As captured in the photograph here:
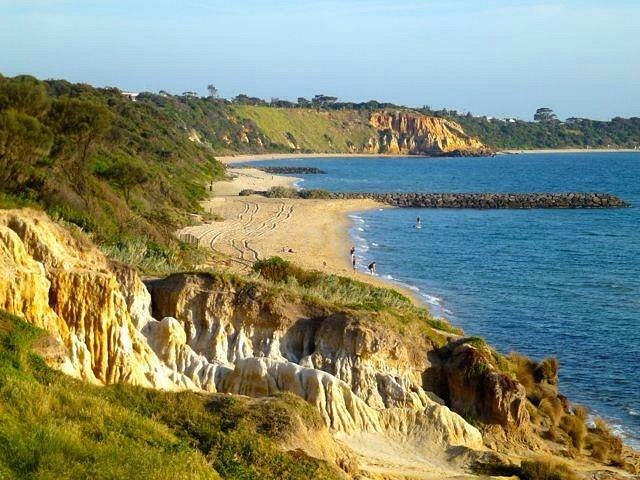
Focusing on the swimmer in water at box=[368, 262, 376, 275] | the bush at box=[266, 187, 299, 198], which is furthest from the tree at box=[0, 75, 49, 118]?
the bush at box=[266, 187, 299, 198]

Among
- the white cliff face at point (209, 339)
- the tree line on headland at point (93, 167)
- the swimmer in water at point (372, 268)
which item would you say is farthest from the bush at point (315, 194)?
the white cliff face at point (209, 339)

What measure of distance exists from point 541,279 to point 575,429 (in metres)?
24.7

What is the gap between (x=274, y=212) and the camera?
7119 cm

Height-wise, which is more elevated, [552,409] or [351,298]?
[351,298]

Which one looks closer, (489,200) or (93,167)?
(93,167)

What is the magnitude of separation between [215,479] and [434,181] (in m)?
114

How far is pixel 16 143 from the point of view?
33.9 meters

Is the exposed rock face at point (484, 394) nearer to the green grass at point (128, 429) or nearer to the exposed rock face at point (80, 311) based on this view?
the exposed rock face at point (80, 311)

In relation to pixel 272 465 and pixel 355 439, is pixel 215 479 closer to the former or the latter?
pixel 272 465

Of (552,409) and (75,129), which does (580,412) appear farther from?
(75,129)

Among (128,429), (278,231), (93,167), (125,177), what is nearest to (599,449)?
(128,429)

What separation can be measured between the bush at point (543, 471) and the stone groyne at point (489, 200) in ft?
228

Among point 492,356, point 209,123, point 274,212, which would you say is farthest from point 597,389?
point 209,123

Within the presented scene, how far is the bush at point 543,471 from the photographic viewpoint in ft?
54.6
